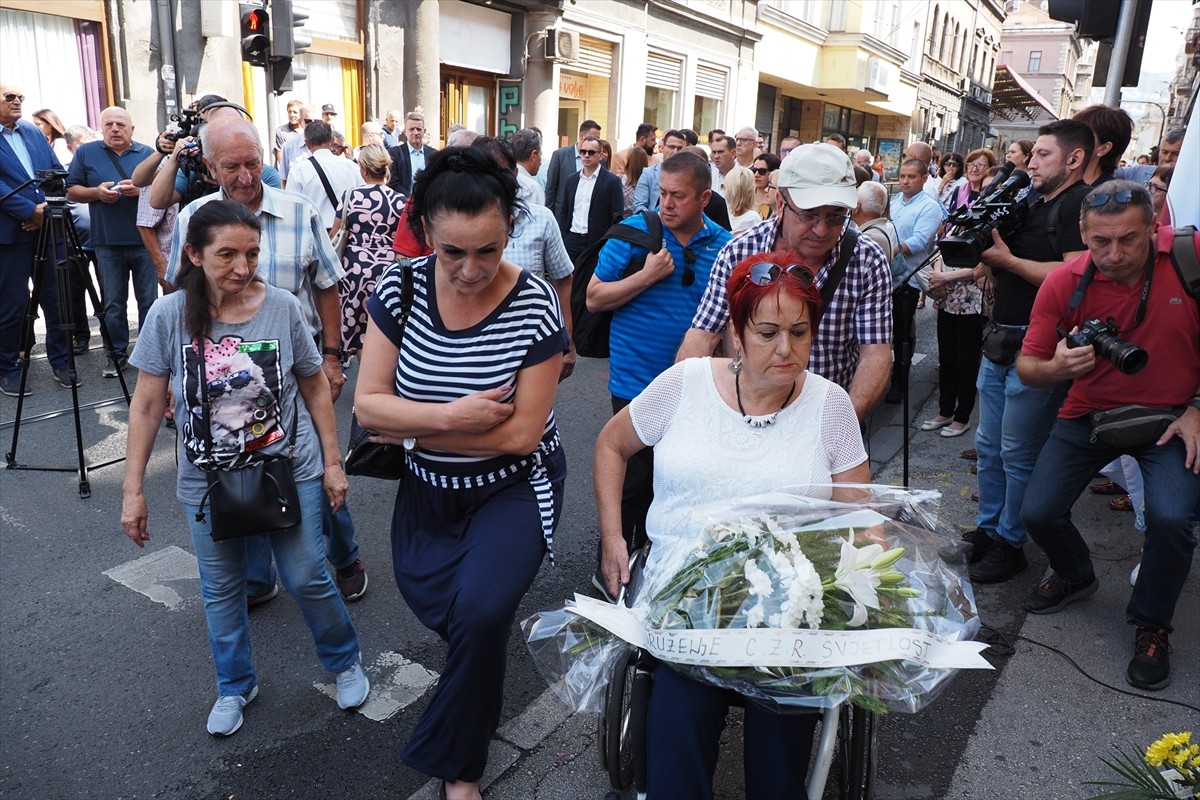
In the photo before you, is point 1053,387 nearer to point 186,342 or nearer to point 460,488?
point 460,488

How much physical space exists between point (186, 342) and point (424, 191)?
3.09 feet

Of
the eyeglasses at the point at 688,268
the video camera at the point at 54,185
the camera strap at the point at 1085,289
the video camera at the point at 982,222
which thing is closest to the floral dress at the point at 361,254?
the video camera at the point at 54,185

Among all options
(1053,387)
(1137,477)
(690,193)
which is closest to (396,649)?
(690,193)

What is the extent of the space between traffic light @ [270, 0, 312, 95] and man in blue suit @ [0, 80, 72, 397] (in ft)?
9.65

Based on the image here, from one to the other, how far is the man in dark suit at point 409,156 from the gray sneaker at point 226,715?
6.77m

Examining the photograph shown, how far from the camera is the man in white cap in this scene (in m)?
3.18

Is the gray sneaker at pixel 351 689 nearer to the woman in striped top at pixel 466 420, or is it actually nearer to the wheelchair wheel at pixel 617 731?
the woman in striped top at pixel 466 420

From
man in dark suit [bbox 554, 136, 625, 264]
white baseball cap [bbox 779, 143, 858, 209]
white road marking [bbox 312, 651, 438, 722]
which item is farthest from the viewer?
man in dark suit [bbox 554, 136, 625, 264]

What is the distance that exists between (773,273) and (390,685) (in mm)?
2135

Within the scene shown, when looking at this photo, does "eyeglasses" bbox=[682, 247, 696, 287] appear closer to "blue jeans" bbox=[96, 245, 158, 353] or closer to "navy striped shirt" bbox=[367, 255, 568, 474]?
"navy striped shirt" bbox=[367, 255, 568, 474]

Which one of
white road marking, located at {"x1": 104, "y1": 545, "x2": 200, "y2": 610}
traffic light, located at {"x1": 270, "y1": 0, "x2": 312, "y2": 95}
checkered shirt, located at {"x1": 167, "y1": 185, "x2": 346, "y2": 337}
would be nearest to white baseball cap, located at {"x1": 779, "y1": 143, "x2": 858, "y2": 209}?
checkered shirt, located at {"x1": 167, "y1": 185, "x2": 346, "y2": 337}

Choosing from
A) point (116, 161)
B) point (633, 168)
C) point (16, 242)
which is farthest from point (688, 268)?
point (633, 168)

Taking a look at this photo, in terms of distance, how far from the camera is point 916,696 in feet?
6.60

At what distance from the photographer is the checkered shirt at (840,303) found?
3328mm
